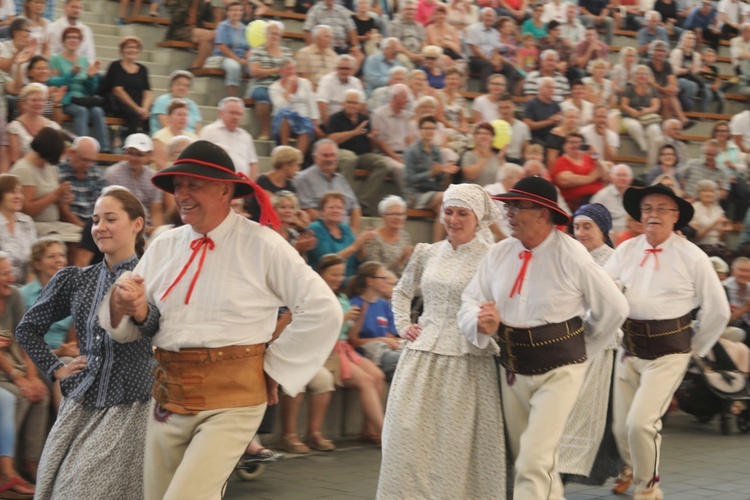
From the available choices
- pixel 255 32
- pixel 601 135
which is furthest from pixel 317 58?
pixel 601 135

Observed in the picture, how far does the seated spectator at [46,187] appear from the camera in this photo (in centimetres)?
876

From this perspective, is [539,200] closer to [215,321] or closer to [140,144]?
[215,321]

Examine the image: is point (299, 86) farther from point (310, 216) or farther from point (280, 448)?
point (280, 448)

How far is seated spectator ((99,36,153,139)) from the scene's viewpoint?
11.5m

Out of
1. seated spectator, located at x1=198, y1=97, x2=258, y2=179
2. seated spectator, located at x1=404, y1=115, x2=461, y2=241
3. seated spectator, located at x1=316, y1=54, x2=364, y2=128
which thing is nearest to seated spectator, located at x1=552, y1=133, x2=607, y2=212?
seated spectator, located at x1=404, y1=115, x2=461, y2=241

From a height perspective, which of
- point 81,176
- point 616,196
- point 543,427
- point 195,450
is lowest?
point 543,427

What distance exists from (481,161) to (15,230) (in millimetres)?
5723

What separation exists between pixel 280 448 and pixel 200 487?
14.3 ft

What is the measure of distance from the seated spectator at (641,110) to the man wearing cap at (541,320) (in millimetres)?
10592

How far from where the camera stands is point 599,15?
19578 mm

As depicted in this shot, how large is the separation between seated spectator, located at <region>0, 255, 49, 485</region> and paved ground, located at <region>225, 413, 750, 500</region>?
1271 millimetres

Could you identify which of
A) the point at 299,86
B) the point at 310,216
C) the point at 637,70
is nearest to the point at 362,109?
the point at 299,86

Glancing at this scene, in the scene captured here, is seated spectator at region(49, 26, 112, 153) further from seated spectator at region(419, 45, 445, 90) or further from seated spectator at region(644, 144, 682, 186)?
seated spectator at region(644, 144, 682, 186)

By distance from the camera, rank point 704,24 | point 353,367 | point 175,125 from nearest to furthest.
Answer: point 353,367 < point 175,125 < point 704,24
